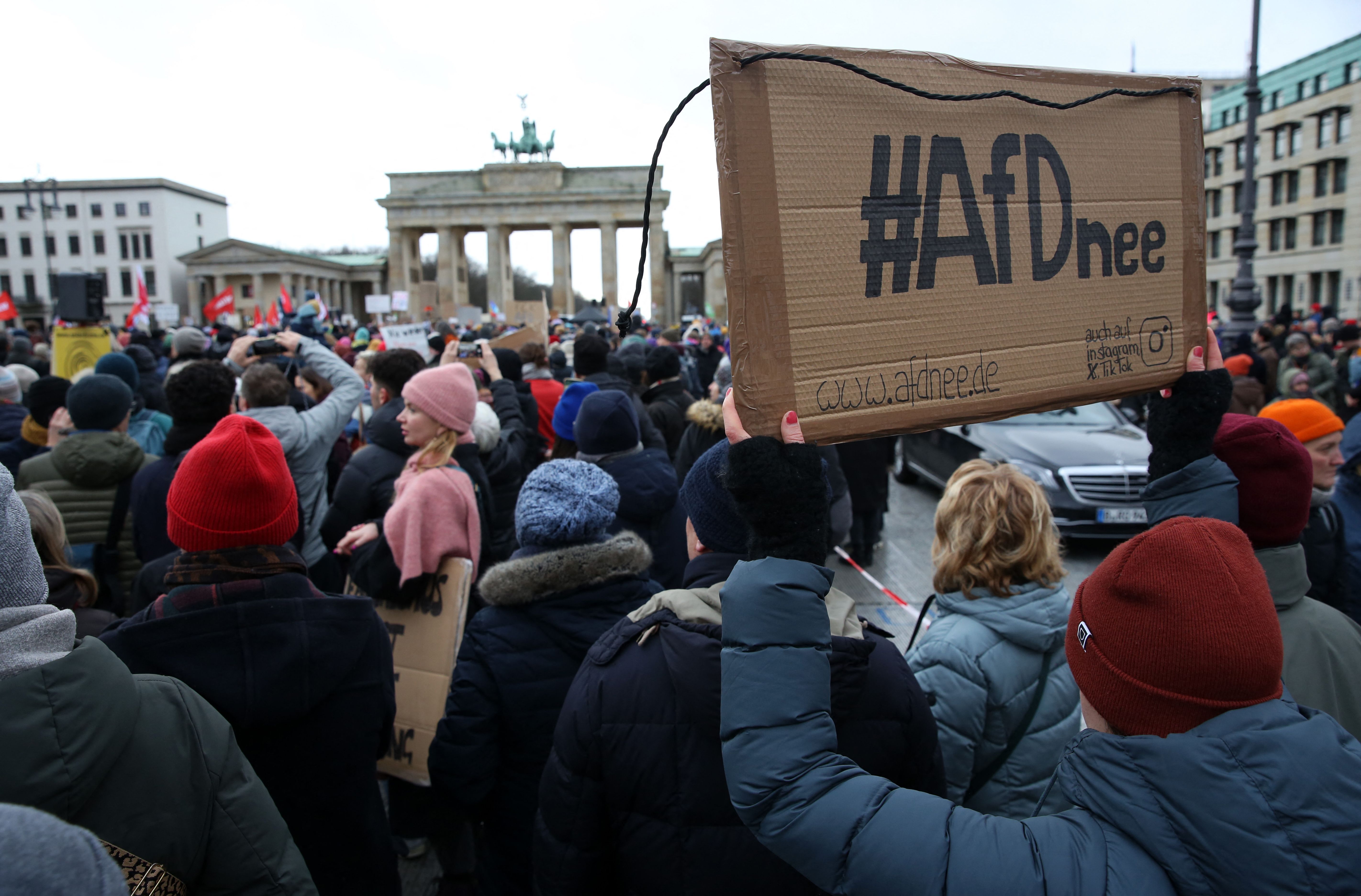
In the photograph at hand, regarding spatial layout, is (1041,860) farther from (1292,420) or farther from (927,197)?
(1292,420)

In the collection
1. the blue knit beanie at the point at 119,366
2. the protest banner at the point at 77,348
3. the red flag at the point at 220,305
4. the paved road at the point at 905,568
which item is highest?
the red flag at the point at 220,305

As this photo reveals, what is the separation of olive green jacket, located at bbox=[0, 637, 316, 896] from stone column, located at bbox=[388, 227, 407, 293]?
60502 millimetres

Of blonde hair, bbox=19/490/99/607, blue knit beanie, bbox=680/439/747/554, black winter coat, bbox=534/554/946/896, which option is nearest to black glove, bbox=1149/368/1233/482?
black winter coat, bbox=534/554/946/896

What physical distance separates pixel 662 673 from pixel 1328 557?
8.85ft

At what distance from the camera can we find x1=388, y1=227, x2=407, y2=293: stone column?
191 feet

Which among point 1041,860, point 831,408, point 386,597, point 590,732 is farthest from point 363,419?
point 1041,860

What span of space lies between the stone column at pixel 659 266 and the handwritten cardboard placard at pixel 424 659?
4866 cm

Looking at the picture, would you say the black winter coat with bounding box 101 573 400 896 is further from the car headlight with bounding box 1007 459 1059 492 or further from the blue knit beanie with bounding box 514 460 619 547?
the car headlight with bounding box 1007 459 1059 492

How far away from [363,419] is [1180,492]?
5.73 meters

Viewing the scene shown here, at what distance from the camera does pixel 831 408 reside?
4.75ft

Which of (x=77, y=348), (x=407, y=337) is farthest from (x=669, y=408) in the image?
(x=77, y=348)

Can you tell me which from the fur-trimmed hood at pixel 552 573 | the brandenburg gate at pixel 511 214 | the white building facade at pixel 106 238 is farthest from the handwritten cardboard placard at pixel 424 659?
the white building facade at pixel 106 238

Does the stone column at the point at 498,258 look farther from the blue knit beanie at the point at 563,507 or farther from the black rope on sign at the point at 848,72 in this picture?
the black rope on sign at the point at 848,72

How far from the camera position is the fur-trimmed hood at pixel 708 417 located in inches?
216
